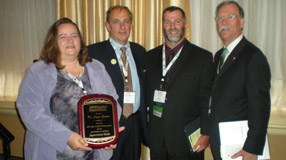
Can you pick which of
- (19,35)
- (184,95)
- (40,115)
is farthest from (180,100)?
(19,35)

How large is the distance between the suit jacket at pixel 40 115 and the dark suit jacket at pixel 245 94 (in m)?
1.29

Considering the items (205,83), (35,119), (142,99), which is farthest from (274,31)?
(35,119)

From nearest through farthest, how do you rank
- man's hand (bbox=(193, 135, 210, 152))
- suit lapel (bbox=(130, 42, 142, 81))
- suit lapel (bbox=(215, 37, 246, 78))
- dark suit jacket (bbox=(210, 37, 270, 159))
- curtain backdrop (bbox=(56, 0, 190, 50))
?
dark suit jacket (bbox=(210, 37, 270, 159)) → suit lapel (bbox=(215, 37, 246, 78)) → man's hand (bbox=(193, 135, 210, 152)) → suit lapel (bbox=(130, 42, 142, 81)) → curtain backdrop (bbox=(56, 0, 190, 50))

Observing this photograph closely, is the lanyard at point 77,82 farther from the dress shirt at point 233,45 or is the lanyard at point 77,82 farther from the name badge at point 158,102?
the dress shirt at point 233,45

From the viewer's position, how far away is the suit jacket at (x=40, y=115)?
5.26 feet

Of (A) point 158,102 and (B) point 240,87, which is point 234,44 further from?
(A) point 158,102

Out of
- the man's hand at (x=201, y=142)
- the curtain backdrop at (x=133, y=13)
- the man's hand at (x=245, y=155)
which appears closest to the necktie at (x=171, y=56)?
the curtain backdrop at (x=133, y=13)

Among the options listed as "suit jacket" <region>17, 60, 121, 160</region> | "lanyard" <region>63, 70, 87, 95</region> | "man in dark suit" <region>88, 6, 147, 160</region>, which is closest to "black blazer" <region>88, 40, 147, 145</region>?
"man in dark suit" <region>88, 6, 147, 160</region>

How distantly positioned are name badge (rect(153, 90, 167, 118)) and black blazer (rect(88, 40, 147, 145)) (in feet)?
0.78

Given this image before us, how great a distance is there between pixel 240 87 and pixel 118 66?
128cm

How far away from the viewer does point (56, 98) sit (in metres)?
1.70

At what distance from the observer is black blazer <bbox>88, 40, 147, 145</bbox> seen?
2.37 m

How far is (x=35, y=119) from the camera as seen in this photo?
62.9 inches

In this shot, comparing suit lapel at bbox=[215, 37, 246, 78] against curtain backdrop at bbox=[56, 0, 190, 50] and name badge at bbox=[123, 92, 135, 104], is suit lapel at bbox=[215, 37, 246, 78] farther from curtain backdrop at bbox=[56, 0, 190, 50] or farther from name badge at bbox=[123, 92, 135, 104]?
curtain backdrop at bbox=[56, 0, 190, 50]
